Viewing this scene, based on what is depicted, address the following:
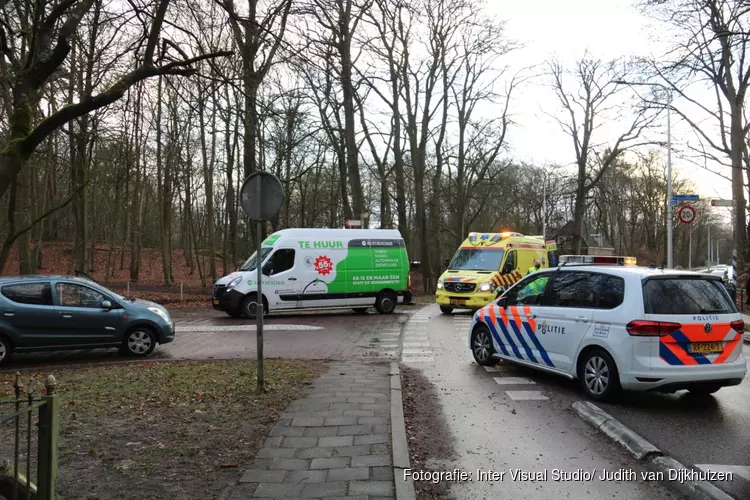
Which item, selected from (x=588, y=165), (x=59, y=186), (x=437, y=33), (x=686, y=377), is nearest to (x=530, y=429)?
(x=686, y=377)

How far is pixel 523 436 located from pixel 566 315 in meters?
2.36

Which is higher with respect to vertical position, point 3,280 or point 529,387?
point 3,280

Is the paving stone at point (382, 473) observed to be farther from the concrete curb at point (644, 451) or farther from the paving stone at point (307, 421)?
the concrete curb at point (644, 451)

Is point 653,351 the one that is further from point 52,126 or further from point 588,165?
point 588,165

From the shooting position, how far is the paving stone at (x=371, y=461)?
4543mm

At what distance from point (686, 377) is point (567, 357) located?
1424 millimetres

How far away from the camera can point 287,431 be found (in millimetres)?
5445

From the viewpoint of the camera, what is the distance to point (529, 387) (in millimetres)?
7879

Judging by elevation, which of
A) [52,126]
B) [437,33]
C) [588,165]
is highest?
[437,33]

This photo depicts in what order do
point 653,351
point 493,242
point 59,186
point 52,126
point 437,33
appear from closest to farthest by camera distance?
point 653,351 → point 52,126 → point 493,242 → point 437,33 → point 59,186

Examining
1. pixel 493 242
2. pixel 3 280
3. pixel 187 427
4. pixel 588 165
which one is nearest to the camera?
pixel 187 427

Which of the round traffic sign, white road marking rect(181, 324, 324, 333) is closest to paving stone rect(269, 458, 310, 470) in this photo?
white road marking rect(181, 324, 324, 333)

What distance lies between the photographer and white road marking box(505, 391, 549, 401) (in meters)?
7.20

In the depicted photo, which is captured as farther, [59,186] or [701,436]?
[59,186]
